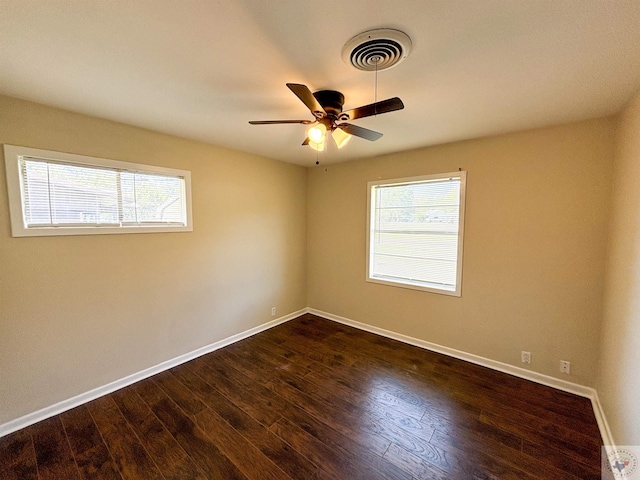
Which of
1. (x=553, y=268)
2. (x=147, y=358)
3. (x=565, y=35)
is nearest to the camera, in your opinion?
(x=565, y=35)

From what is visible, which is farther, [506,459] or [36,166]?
[36,166]

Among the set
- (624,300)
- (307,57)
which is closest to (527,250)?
(624,300)

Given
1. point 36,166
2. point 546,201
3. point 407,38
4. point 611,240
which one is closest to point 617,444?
point 611,240

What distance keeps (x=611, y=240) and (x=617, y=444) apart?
4.77 ft

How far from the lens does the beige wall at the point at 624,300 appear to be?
1.56 meters

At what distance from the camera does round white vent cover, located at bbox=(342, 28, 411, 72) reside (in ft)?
4.00

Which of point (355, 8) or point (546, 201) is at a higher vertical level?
point (355, 8)

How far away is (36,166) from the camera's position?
197 centimetres

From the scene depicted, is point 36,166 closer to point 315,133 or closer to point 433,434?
point 315,133

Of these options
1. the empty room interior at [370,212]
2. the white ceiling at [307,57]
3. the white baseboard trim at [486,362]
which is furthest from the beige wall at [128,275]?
the white baseboard trim at [486,362]

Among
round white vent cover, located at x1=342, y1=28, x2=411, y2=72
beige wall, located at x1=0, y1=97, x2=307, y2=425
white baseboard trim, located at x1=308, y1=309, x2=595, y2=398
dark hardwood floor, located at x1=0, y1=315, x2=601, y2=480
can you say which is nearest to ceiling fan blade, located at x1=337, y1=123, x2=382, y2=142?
round white vent cover, located at x1=342, y1=28, x2=411, y2=72

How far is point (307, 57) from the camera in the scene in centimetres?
140

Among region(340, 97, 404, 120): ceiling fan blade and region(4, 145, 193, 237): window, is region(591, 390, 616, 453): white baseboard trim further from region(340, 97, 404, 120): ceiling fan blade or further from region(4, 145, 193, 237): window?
region(4, 145, 193, 237): window

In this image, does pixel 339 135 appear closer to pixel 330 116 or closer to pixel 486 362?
pixel 330 116
